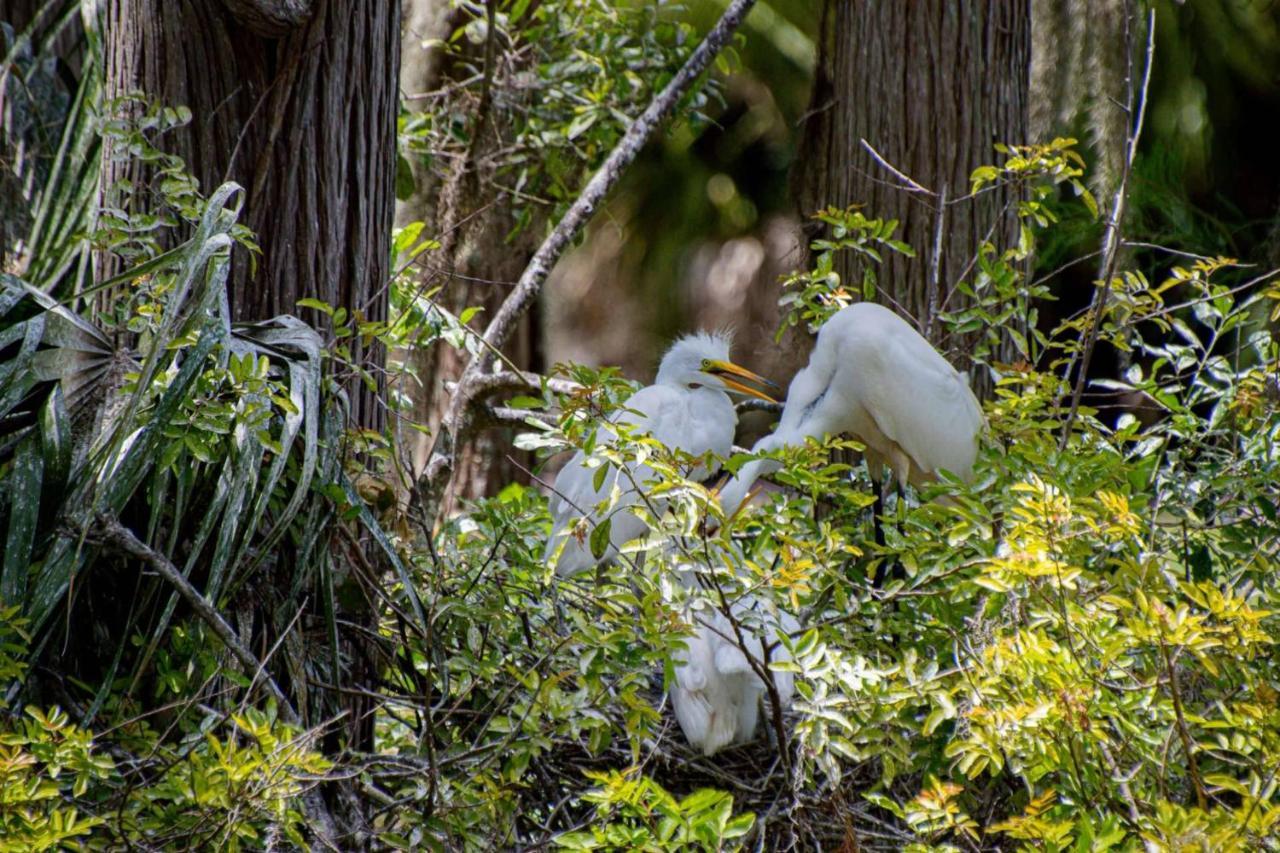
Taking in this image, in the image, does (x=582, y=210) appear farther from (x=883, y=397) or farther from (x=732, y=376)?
(x=883, y=397)

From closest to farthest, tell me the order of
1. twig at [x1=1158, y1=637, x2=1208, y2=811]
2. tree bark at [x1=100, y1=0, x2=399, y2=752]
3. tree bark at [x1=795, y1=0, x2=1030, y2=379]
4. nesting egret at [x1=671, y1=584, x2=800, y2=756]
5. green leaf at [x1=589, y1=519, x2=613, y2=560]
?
twig at [x1=1158, y1=637, x2=1208, y2=811]
green leaf at [x1=589, y1=519, x2=613, y2=560]
nesting egret at [x1=671, y1=584, x2=800, y2=756]
tree bark at [x1=100, y1=0, x2=399, y2=752]
tree bark at [x1=795, y1=0, x2=1030, y2=379]

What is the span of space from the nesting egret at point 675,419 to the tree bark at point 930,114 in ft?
1.53

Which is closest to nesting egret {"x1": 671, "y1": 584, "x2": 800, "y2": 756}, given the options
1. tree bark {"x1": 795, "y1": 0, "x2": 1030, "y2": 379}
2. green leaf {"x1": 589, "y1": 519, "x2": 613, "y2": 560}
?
green leaf {"x1": 589, "y1": 519, "x2": 613, "y2": 560}

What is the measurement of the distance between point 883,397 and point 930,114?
0.97 meters

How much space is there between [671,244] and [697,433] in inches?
178

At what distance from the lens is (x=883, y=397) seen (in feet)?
10.1

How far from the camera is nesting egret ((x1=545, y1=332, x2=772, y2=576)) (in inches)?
120

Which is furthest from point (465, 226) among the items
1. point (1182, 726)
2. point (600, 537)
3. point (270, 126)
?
point (1182, 726)

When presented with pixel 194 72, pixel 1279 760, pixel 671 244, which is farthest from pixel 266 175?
pixel 671 244

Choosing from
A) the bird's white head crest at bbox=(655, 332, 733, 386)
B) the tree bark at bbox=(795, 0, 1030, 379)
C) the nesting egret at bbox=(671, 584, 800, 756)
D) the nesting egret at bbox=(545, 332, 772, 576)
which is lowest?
the nesting egret at bbox=(671, 584, 800, 756)

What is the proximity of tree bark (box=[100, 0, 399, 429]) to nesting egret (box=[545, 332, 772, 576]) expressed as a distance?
659mm

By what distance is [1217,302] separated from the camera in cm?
249

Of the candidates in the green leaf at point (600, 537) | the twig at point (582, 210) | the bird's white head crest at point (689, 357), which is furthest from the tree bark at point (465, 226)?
the green leaf at point (600, 537)

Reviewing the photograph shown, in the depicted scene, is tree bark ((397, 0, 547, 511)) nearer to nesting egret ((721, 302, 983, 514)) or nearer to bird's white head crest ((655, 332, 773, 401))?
bird's white head crest ((655, 332, 773, 401))
